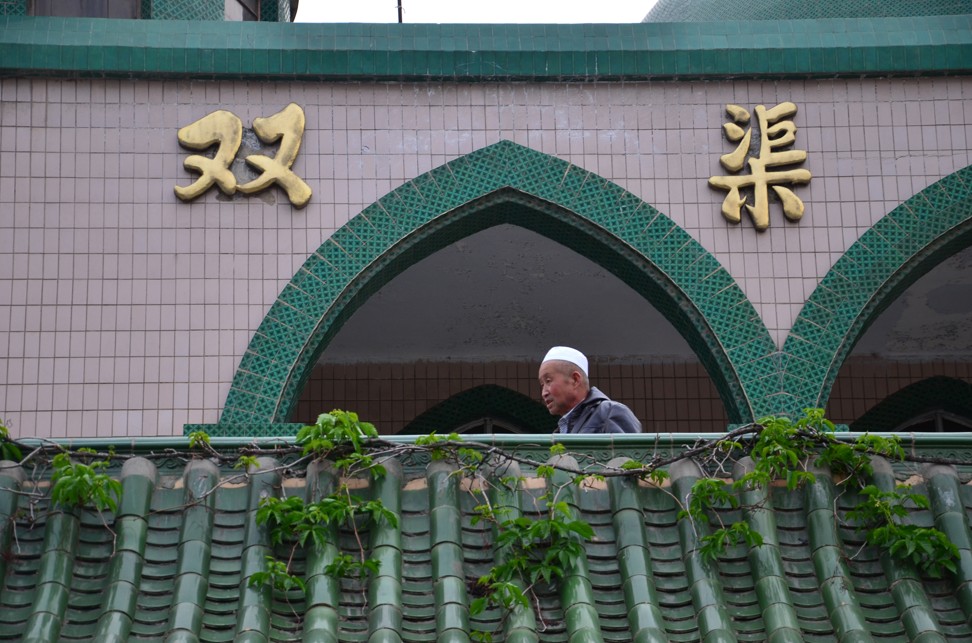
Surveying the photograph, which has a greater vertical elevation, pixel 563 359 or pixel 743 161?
pixel 743 161

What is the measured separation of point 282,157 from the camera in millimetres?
8703

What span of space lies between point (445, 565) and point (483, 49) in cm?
471

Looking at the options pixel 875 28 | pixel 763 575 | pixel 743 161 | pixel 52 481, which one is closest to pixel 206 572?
pixel 52 481

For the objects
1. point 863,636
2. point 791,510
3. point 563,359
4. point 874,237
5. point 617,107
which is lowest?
point 863,636

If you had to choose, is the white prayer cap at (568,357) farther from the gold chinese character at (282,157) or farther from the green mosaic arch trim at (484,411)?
the green mosaic arch trim at (484,411)

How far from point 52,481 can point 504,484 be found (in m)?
1.29

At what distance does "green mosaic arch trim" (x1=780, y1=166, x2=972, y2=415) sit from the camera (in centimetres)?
855

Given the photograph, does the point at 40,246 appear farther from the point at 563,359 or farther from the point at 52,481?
the point at 52,481

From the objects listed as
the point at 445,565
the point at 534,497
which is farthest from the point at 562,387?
the point at 445,565

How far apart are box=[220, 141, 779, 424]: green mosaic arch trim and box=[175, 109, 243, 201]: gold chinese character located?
649 millimetres

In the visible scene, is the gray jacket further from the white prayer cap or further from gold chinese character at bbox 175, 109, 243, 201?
gold chinese character at bbox 175, 109, 243, 201

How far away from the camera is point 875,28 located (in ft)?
29.9

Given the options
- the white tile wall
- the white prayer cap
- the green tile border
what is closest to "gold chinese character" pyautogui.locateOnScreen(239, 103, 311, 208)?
the white tile wall

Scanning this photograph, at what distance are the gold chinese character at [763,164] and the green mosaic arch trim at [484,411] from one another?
2759mm
